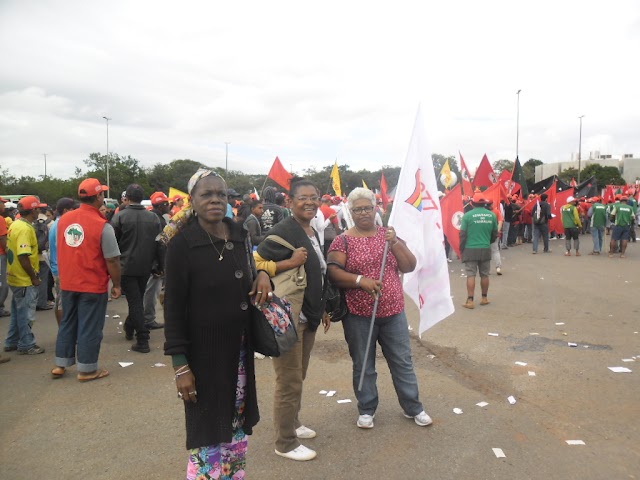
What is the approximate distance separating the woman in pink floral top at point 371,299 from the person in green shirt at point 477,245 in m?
4.57

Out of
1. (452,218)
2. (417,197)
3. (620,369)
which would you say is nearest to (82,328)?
(417,197)

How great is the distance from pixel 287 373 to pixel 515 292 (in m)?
7.08

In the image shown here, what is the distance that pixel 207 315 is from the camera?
2.42 m

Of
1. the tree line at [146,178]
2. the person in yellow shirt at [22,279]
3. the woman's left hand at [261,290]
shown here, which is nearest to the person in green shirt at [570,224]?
the person in yellow shirt at [22,279]

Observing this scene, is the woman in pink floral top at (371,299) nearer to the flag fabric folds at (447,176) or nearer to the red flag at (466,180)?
the red flag at (466,180)

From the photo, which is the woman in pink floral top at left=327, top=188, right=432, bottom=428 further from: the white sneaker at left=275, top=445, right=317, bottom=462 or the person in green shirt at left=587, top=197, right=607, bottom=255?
the person in green shirt at left=587, top=197, right=607, bottom=255

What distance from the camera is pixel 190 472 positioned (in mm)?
2482

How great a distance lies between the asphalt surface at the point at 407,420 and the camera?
3.28 m

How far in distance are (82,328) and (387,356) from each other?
3141 mm

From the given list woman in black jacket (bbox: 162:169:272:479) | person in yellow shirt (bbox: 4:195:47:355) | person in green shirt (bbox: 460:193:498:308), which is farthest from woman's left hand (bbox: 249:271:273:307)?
person in green shirt (bbox: 460:193:498:308)

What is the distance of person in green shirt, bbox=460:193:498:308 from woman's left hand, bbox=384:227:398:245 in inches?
190

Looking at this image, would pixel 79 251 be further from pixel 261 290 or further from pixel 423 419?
pixel 423 419

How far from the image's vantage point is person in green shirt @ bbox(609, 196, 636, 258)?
1382cm

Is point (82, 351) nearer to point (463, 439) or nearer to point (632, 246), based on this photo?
point (463, 439)
